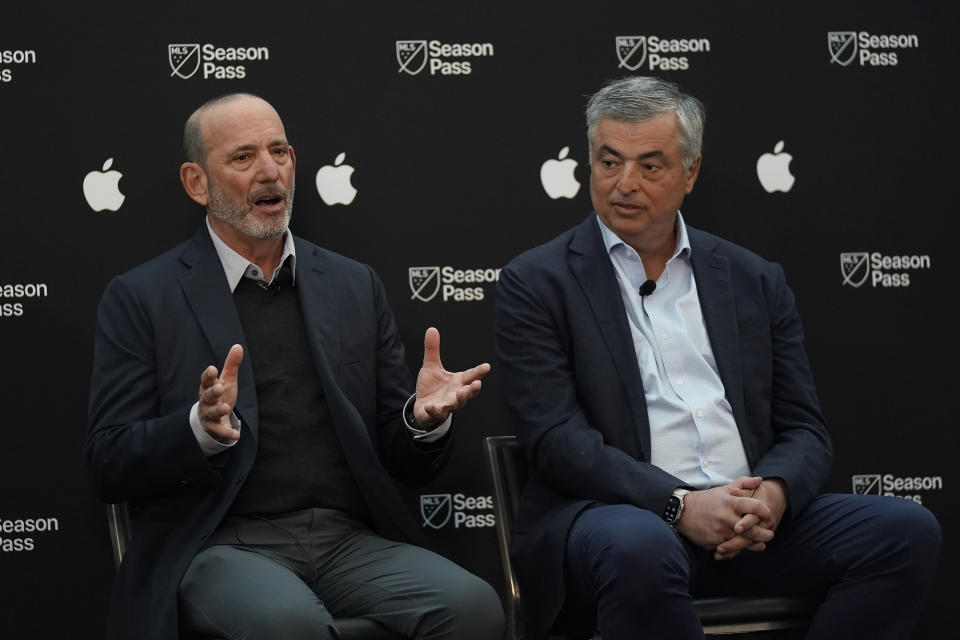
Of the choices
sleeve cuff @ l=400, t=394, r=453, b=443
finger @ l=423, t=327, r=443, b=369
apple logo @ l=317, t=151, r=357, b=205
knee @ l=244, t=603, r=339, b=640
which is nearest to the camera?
knee @ l=244, t=603, r=339, b=640

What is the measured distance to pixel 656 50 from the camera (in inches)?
170

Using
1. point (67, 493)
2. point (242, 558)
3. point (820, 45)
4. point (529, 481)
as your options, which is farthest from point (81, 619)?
point (820, 45)

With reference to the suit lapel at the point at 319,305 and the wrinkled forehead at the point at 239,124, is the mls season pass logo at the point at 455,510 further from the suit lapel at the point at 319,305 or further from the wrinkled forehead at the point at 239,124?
the wrinkled forehead at the point at 239,124

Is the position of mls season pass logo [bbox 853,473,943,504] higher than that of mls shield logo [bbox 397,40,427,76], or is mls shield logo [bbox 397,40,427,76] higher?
mls shield logo [bbox 397,40,427,76]

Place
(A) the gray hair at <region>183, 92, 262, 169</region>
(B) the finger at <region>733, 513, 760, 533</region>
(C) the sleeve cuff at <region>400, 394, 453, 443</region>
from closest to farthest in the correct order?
(B) the finger at <region>733, 513, 760, 533</region>
(C) the sleeve cuff at <region>400, 394, 453, 443</region>
(A) the gray hair at <region>183, 92, 262, 169</region>

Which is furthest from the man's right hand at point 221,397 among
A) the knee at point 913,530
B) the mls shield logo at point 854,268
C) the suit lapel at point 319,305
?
the mls shield logo at point 854,268

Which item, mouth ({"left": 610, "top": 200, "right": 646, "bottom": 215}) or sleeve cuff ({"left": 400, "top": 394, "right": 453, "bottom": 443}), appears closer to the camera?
sleeve cuff ({"left": 400, "top": 394, "right": 453, "bottom": 443})

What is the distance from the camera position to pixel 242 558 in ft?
10.2

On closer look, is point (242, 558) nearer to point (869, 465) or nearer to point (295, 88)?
point (295, 88)

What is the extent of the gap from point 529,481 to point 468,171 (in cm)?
128

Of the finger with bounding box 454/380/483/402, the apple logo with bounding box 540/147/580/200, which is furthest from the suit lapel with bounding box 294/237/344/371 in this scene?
the apple logo with bounding box 540/147/580/200

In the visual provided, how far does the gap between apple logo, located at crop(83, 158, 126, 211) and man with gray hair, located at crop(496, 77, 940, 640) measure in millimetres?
1489

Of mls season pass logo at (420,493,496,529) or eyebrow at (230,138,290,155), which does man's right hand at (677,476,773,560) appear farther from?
eyebrow at (230,138,290,155)

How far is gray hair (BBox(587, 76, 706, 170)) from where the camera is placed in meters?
3.57
